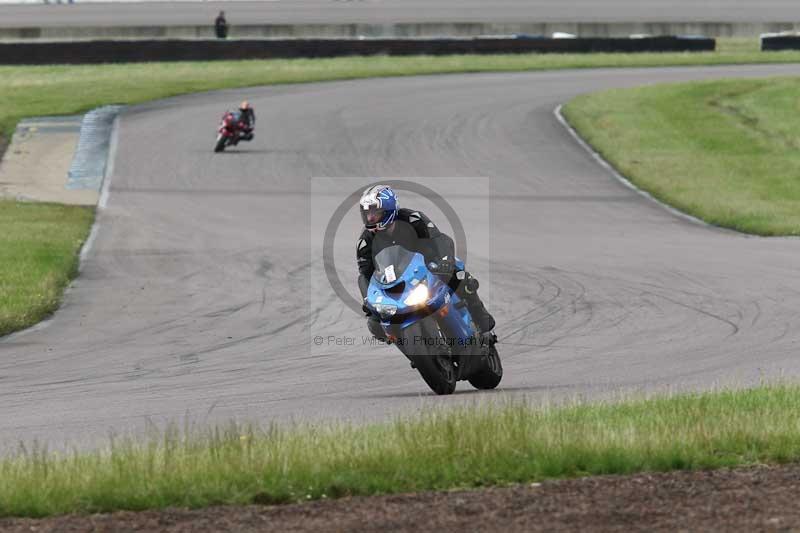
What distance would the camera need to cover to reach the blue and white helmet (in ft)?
34.0

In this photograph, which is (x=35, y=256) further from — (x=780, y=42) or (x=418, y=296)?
(x=780, y=42)

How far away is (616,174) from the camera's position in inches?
1235

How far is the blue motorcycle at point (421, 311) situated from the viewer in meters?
10.4

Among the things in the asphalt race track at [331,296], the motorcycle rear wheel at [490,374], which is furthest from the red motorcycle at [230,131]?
the motorcycle rear wheel at [490,374]

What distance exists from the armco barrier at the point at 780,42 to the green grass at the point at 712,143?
1485 cm

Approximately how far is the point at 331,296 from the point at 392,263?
23.6ft

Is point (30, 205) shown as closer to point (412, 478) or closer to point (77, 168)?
point (77, 168)

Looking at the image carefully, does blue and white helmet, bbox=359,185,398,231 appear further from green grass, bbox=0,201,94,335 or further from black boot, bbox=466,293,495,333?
green grass, bbox=0,201,94,335

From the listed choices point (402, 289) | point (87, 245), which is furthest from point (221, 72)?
point (402, 289)

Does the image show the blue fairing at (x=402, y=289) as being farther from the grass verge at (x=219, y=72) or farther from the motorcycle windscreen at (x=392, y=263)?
the grass verge at (x=219, y=72)

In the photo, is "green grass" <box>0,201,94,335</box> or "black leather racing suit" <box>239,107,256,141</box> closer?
"green grass" <box>0,201,94,335</box>

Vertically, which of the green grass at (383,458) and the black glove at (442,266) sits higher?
the black glove at (442,266)

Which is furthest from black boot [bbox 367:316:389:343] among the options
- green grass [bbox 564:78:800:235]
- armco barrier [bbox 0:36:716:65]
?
armco barrier [bbox 0:36:716:65]

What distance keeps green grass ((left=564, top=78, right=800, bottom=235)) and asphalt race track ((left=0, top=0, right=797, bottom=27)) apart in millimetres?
31005
